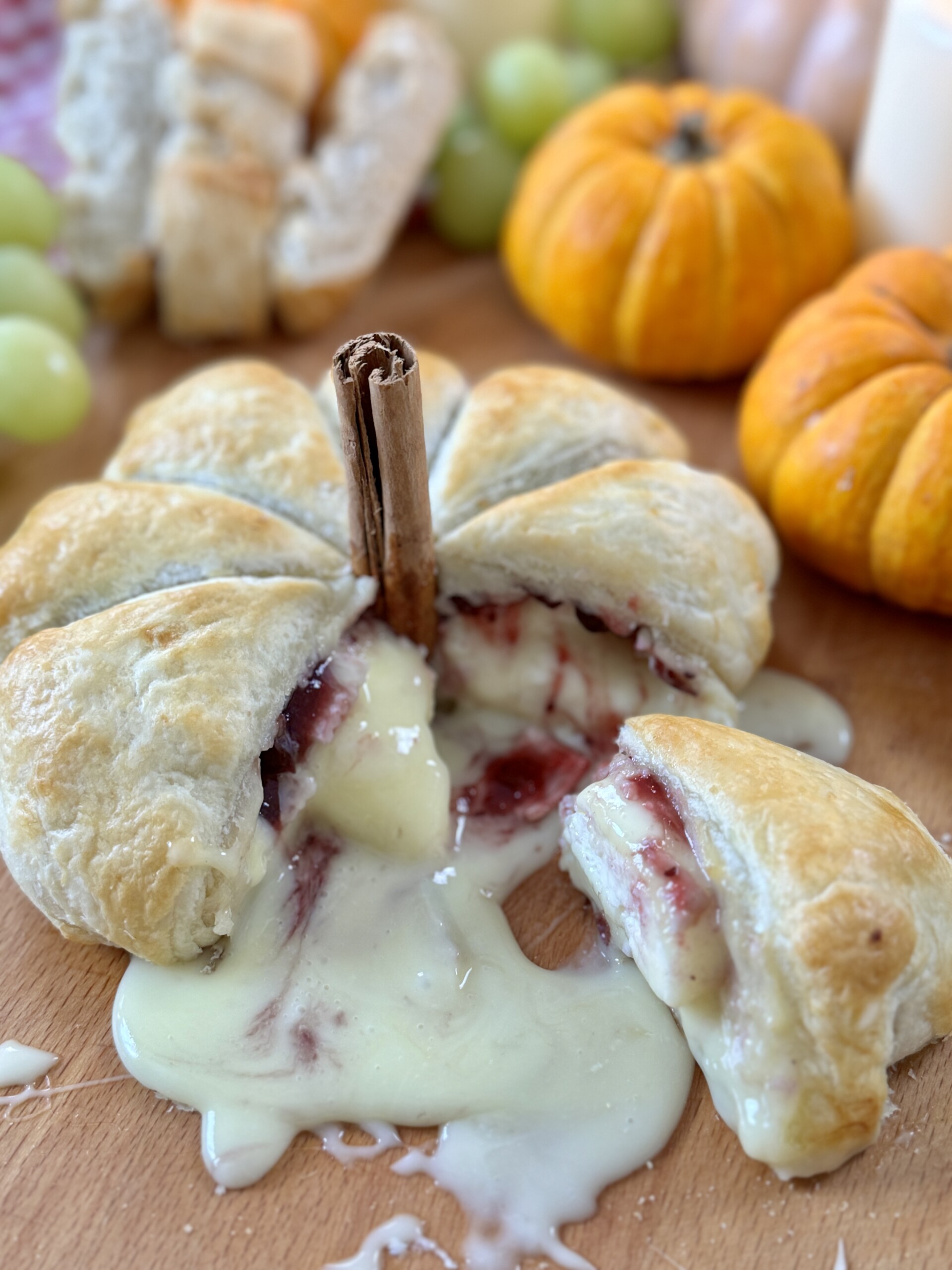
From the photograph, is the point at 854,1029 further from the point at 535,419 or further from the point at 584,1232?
the point at 535,419

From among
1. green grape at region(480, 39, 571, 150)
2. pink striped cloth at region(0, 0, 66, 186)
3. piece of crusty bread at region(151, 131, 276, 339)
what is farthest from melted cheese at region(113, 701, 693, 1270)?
pink striped cloth at region(0, 0, 66, 186)

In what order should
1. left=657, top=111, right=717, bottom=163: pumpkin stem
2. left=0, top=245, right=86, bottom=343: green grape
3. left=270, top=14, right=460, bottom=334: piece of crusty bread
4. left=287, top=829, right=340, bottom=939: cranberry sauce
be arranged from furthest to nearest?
1. left=270, top=14, right=460, bottom=334: piece of crusty bread
2. left=657, top=111, right=717, bottom=163: pumpkin stem
3. left=0, top=245, right=86, bottom=343: green grape
4. left=287, top=829, right=340, bottom=939: cranberry sauce

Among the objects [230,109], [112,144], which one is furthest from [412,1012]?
[112,144]

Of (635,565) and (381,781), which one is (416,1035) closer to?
(381,781)

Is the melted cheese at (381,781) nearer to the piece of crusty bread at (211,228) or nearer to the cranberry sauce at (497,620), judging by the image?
the cranberry sauce at (497,620)

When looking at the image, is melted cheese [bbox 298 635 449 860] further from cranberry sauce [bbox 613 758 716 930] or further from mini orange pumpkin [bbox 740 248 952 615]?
mini orange pumpkin [bbox 740 248 952 615]

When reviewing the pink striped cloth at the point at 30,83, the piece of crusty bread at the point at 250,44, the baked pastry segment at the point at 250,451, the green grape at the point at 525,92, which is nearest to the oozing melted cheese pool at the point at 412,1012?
the baked pastry segment at the point at 250,451

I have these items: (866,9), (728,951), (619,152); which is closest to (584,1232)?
(728,951)
